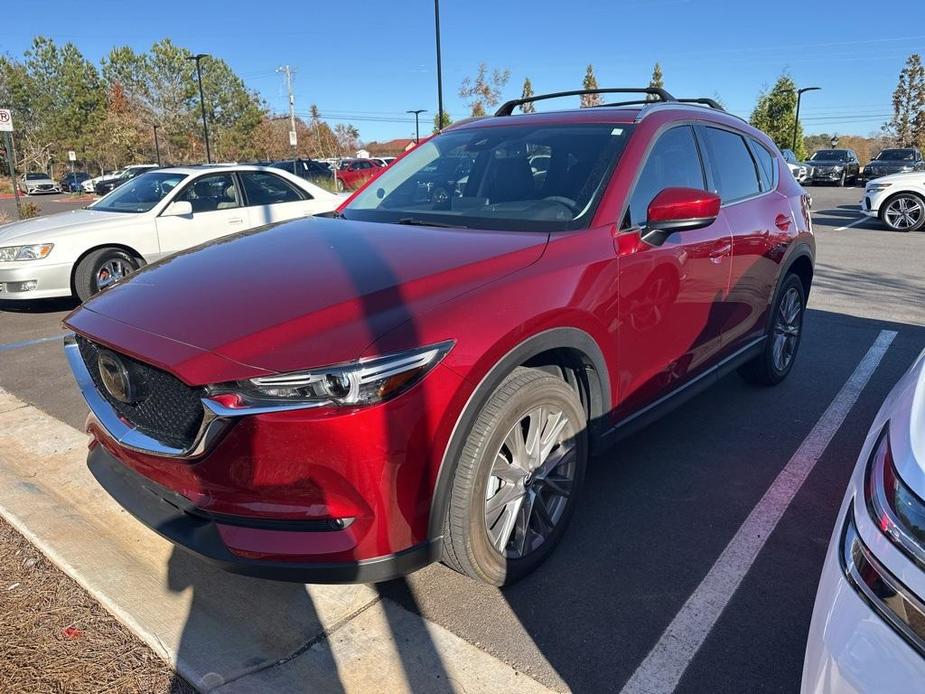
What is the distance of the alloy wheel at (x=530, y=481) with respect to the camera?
8.41 feet

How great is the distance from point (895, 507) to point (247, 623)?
84.4 inches

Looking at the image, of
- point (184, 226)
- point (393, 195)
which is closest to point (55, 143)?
point (184, 226)

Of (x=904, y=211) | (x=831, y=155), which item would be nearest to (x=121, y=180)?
(x=904, y=211)

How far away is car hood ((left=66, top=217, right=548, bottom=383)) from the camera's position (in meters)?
2.06

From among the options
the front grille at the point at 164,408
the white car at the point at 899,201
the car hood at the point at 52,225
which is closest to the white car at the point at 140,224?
the car hood at the point at 52,225

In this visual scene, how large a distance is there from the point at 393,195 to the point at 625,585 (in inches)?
90.5

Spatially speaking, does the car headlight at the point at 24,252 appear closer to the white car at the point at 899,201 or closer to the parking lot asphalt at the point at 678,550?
the parking lot asphalt at the point at 678,550

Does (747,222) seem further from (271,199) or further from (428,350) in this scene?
(271,199)

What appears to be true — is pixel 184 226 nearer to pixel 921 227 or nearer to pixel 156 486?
pixel 156 486

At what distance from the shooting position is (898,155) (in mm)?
29375

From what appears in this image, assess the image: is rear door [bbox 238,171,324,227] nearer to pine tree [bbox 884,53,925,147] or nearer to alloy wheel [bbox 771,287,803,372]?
alloy wheel [bbox 771,287,803,372]

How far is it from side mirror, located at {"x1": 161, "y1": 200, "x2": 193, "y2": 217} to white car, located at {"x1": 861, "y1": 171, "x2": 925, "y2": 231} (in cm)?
1356

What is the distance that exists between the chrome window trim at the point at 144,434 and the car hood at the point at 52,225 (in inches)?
205

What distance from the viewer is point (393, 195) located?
12.2ft
